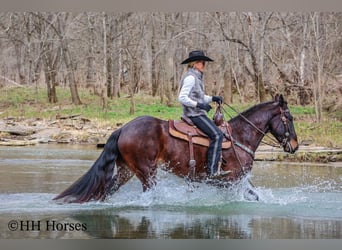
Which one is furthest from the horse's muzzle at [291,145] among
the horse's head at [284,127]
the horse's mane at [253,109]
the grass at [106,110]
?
the grass at [106,110]

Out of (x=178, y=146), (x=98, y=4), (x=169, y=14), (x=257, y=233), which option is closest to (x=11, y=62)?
(x=98, y=4)

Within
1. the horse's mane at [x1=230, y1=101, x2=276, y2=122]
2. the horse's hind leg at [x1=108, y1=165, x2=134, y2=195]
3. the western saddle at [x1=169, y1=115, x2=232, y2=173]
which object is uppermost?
the horse's mane at [x1=230, y1=101, x2=276, y2=122]

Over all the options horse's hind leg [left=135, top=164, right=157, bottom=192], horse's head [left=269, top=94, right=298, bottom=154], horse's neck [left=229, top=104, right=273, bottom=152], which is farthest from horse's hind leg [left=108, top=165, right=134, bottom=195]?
horse's head [left=269, top=94, right=298, bottom=154]

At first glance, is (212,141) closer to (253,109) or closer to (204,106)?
(204,106)

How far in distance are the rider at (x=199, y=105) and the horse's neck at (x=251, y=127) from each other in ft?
0.78

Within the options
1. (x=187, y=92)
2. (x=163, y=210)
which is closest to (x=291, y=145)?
(x=187, y=92)

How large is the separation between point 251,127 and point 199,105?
512 mm

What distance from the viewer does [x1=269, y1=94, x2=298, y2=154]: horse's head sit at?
5469 mm

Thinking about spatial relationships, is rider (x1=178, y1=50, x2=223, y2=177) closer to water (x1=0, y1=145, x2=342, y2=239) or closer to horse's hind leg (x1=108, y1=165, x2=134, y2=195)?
water (x1=0, y1=145, x2=342, y2=239)

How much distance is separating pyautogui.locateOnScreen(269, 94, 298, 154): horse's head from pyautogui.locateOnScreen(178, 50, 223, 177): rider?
1.69ft

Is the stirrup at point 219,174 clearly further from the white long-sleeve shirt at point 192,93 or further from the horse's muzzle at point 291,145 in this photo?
the horse's muzzle at point 291,145

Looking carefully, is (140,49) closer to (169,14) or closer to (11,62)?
(169,14)

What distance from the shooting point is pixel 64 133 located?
644cm

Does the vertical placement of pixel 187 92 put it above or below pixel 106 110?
above
